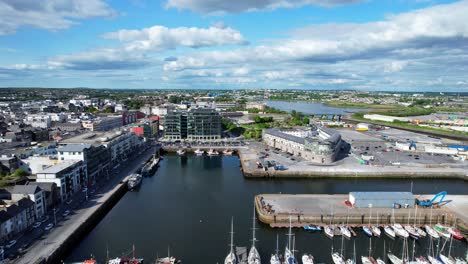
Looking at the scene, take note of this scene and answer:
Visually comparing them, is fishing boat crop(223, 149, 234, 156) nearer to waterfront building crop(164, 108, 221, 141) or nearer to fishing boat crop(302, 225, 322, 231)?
waterfront building crop(164, 108, 221, 141)

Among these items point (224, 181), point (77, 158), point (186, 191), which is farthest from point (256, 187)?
point (77, 158)

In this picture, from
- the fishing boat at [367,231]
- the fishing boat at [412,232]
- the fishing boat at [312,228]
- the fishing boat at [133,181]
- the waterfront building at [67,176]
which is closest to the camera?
the fishing boat at [412,232]

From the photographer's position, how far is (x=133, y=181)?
3775 centimetres

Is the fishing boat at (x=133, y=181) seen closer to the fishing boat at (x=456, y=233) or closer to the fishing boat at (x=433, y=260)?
the fishing boat at (x=433, y=260)

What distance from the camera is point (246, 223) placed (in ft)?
92.4

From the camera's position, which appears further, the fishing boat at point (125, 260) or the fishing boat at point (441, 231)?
the fishing boat at point (441, 231)

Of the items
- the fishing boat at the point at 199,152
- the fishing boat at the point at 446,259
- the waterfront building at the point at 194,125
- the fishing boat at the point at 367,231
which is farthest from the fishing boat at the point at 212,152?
the fishing boat at the point at 446,259

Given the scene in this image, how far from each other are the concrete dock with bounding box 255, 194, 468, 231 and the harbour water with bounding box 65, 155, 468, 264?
123 centimetres

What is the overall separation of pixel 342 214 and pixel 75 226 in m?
21.7

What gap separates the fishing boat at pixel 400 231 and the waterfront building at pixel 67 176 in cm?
2899

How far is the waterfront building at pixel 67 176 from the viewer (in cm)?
2942

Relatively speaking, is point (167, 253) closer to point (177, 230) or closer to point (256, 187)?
point (177, 230)

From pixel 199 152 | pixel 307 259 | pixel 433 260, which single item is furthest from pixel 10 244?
pixel 199 152

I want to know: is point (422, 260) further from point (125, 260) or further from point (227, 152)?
point (227, 152)
